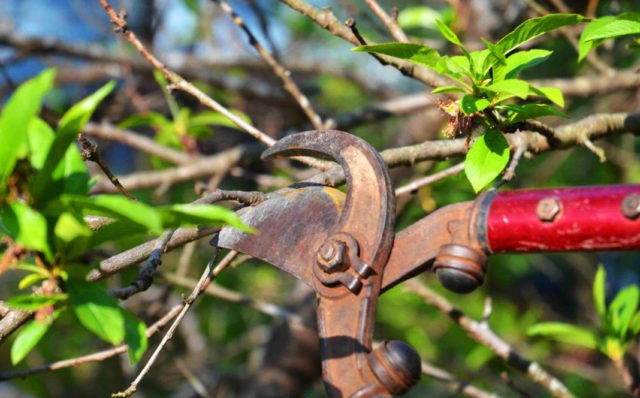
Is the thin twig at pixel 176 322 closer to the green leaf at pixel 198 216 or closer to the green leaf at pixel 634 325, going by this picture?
the green leaf at pixel 198 216

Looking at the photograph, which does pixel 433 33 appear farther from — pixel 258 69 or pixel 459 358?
pixel 459 358

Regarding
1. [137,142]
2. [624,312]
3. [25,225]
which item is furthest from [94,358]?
[137,142]

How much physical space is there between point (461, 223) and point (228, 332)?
274cm

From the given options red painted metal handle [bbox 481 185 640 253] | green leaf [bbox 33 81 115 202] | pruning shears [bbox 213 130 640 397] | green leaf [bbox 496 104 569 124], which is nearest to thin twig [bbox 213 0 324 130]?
pruning shears [bbox 213 130 640 397]

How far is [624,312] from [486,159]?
0.86 m

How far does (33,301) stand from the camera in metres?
0.89

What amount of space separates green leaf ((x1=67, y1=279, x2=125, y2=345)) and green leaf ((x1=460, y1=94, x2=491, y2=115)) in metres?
0.53

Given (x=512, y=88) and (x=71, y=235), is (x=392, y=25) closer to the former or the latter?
(x=512, y=88)

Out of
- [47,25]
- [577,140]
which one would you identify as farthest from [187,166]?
[47,25]

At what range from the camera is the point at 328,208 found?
1.14 m

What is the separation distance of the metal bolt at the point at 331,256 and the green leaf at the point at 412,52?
0.88 ft

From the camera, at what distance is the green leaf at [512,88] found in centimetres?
99

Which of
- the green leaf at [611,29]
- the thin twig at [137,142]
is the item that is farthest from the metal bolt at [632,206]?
the thin twig at [137,142]

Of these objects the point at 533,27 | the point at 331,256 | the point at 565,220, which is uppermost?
the point at 533,27
